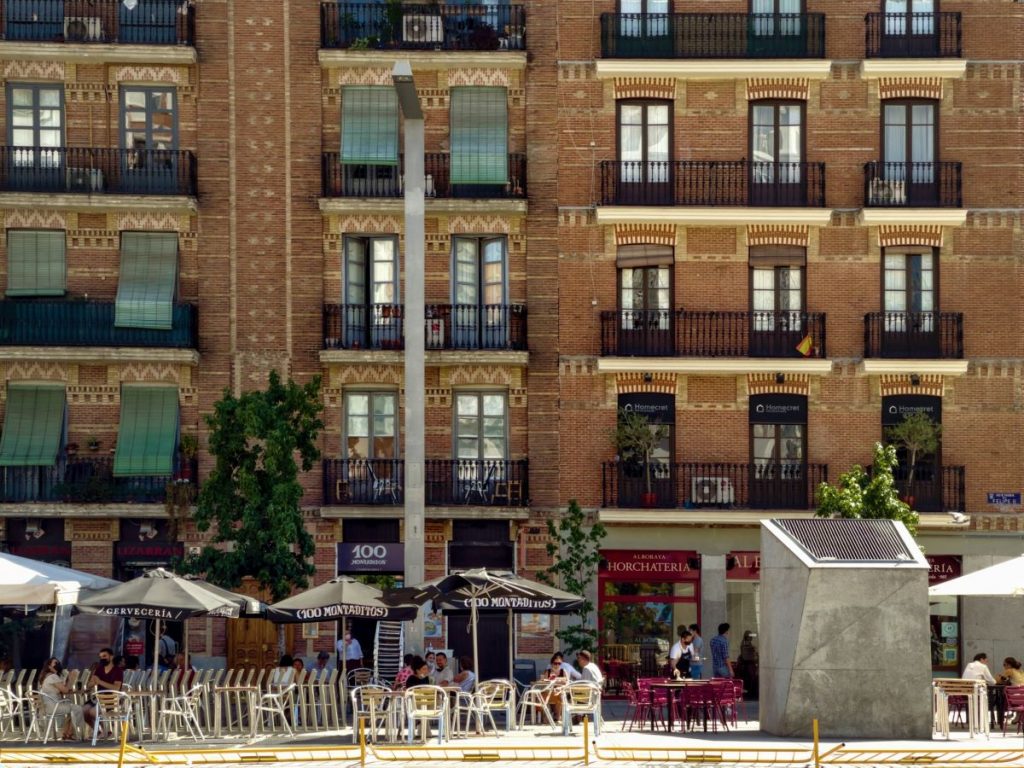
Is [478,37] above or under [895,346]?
above

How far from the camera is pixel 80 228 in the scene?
42.6 metres

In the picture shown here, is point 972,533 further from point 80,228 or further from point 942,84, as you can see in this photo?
point 80,228

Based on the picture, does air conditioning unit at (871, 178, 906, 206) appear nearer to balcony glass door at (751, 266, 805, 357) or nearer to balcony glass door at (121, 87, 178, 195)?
balcony glass door at (751, 266, 805, 357)

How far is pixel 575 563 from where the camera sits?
40250 millimetres

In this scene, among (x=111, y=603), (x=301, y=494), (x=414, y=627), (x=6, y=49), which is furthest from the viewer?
(x=6, y=49)

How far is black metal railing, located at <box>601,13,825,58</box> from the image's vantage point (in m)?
42.9

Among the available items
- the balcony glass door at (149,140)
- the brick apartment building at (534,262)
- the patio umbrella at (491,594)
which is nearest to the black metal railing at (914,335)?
the brick apartment building at (534,262)

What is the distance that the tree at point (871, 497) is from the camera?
38.9 m

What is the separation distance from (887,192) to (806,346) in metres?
3.53

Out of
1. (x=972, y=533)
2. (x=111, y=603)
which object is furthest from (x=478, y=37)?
(x=111, y=603)

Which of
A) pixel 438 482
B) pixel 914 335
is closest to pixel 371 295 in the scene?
pixel 438 482

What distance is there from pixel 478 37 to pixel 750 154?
602 centimetres

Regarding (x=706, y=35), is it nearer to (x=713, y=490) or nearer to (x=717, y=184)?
(x=717, y=184)

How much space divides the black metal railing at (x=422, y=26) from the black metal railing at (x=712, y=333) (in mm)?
6133
